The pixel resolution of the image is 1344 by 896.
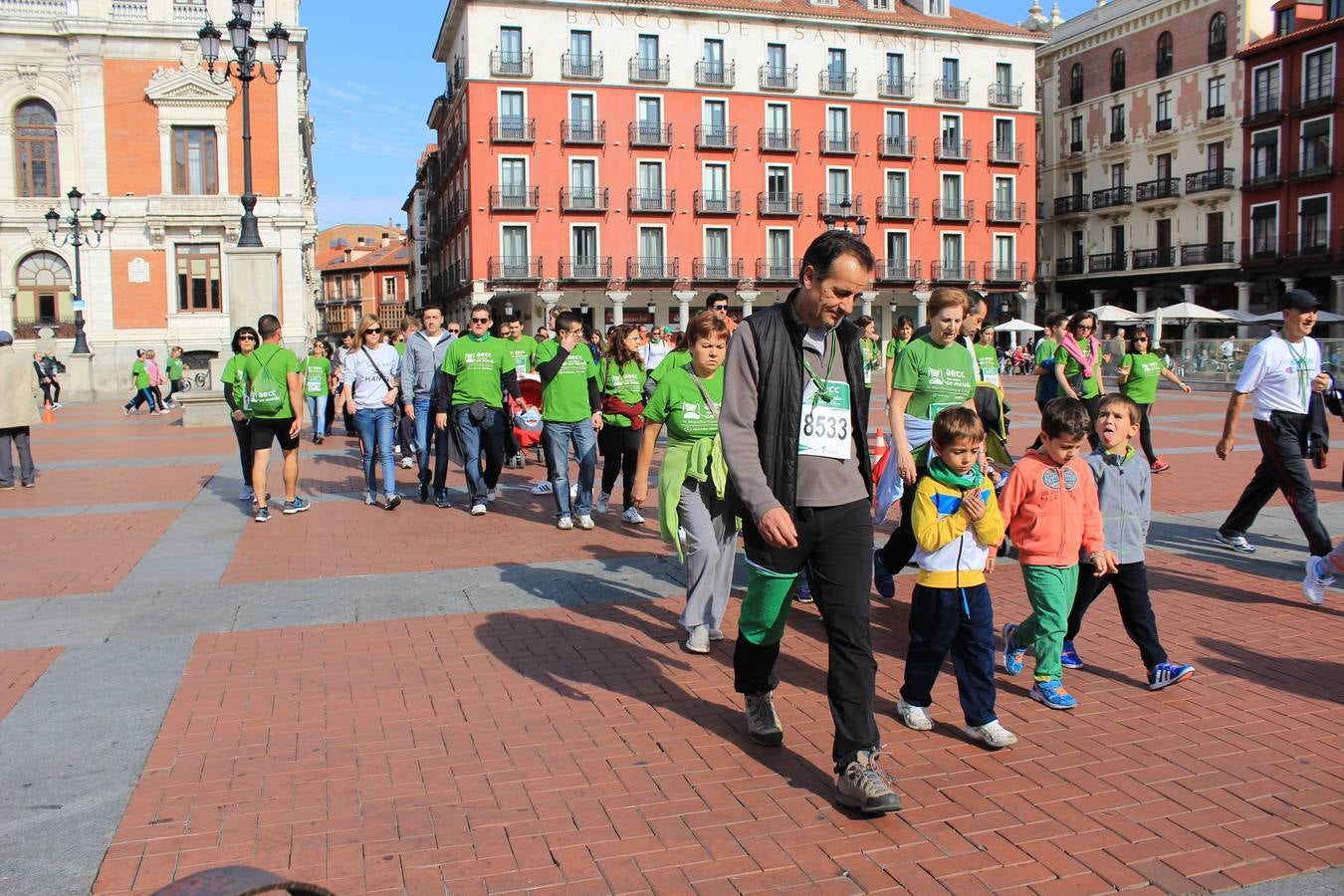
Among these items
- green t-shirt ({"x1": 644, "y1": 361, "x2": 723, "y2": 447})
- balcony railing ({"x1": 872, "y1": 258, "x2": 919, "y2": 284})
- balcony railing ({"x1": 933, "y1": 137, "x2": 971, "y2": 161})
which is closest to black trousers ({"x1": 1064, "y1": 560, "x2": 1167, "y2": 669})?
green t-shirt ({"x1": 644, "y1": 361, "x2": 723, "y2": 447})

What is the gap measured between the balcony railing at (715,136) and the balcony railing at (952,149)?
10.2 metres

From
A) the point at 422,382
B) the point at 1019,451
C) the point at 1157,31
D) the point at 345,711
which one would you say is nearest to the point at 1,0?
the point at 422,382

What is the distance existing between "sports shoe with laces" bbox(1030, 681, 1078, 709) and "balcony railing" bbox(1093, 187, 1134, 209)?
2037 inches

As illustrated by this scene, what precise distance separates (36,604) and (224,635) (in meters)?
1.60

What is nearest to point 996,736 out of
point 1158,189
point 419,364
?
point 419,364

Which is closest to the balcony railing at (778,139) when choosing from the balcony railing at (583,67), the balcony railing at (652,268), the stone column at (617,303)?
the balcony railing at (652,268)

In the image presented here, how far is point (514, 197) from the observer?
44.9 meters

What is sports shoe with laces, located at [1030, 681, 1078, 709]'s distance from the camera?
4.56m

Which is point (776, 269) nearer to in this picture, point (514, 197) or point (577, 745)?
point (514, 197)

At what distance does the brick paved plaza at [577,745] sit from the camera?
3.26 m

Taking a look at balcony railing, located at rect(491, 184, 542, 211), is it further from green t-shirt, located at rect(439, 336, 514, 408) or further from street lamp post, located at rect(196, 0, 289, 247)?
green t-shirt, located at rect(439, 336, 514, 408)

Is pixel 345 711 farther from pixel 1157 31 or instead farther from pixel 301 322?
pixel 1157 31

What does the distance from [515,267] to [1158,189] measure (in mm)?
29665

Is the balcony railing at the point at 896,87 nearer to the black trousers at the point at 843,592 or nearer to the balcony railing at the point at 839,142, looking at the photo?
the balcony railing at the point at 839,142
